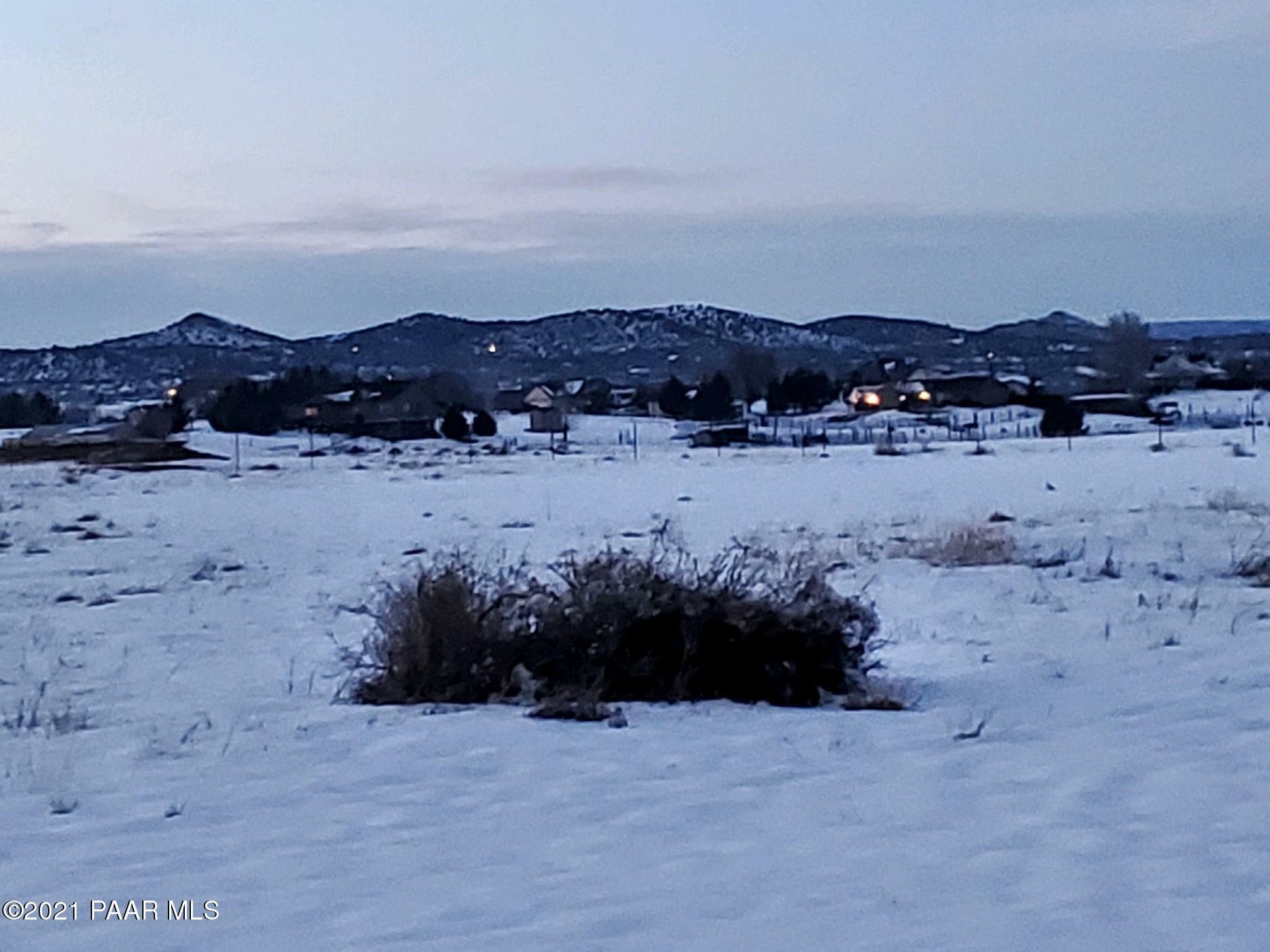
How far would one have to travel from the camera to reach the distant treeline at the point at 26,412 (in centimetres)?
10792

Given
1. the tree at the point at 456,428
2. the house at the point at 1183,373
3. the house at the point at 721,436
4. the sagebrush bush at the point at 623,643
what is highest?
the house at the point at 1183,373

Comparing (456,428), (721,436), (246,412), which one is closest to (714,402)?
(456,428)

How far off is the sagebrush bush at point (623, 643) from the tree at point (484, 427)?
69479 millimetres

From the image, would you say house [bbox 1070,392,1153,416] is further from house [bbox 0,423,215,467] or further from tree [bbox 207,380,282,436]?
tree [bbox 207,380,282,436]

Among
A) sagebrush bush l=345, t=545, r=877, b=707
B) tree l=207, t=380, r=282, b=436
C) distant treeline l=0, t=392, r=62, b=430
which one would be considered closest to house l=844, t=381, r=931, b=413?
tree l=207, t=380, r=282, b=436

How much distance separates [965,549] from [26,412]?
103m

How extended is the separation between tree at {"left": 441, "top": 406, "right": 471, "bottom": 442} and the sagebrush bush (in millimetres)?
65816

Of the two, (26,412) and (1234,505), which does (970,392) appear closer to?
(26,412)

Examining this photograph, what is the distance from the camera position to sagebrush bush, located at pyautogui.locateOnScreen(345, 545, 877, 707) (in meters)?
10.1

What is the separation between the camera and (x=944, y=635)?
12688 millimetres

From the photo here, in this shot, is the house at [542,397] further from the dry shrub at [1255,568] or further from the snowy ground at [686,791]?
the snowy ground at [686,791]

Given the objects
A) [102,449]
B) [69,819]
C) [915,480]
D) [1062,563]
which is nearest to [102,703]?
[69,819]

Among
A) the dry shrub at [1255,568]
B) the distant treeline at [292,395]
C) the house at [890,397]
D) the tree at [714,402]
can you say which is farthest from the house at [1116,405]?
the dry shrub at [1255,568]

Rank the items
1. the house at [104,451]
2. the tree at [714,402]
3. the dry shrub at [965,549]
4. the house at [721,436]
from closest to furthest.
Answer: the dry shrub at [965,549]
the house at [104,451]
the house at [721,436]
the tree at [714,402]
